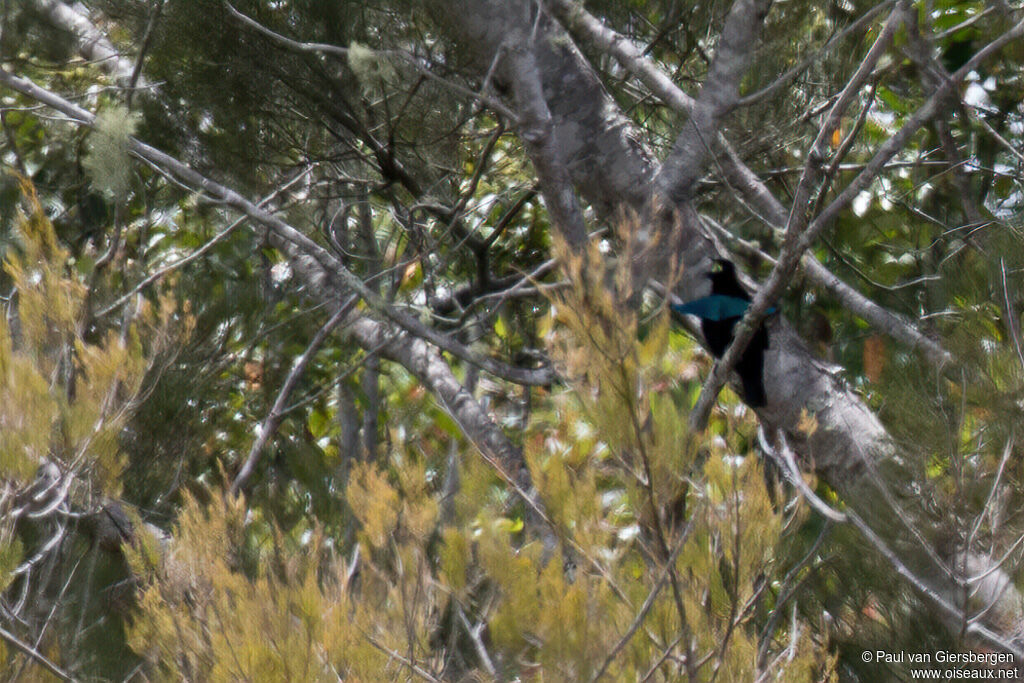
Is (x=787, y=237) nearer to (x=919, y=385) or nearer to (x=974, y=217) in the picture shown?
(x=919, y=385)

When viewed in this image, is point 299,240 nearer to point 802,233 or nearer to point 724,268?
point 724,268

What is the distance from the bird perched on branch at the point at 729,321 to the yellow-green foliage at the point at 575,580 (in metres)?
0.80

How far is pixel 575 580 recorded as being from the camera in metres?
1.55

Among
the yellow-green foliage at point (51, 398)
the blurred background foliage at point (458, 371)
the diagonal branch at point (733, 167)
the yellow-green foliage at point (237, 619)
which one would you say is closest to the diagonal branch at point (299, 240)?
the blurred background foliage at point (458, 371)

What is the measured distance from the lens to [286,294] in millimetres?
4148

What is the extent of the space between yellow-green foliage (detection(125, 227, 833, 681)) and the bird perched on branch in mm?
805

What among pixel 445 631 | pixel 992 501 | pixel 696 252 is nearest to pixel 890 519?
pixel 992 501

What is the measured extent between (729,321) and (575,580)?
1.16 m

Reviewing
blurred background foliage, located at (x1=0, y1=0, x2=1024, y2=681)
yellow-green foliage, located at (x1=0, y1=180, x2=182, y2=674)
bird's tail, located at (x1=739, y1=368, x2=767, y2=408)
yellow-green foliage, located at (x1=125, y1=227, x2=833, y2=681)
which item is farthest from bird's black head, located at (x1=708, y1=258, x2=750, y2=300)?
yellow-green foliage, located at (x1=0, y1=180, x2=182, y2=674)

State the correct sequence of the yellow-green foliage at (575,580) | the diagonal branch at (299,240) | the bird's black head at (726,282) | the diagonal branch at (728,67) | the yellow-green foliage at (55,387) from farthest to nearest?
1. the diagonal branch at (299,240)
2. the bird's black head at (726,282)
3. the diagonal branch at (728,67)
4. the yellow-green foliage at (55,387)
5. the yellow-green foliage at (575,580)

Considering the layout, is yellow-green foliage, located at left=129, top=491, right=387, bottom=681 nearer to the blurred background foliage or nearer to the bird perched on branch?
the blurred background foliage

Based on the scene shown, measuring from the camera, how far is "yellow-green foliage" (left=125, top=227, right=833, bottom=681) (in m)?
1.35

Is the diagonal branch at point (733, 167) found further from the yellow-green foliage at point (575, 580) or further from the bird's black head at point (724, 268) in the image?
the yellow-green foliage at point (575, 580)

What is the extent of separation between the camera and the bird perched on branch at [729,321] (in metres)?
2.52
